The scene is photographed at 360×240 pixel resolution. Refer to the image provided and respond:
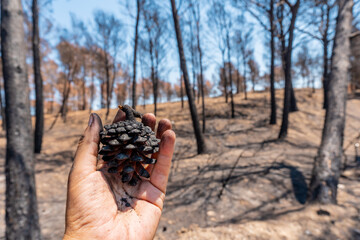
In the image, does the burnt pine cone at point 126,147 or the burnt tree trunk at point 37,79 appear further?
the burnt tree trunk at point 37,79

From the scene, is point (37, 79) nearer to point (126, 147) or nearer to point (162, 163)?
point (162, 163)

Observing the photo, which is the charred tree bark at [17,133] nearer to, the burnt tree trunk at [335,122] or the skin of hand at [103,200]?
Answer: the skin of hand at [103,200]

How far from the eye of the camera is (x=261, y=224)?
10.7 ft

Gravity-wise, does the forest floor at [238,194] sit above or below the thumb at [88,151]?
below

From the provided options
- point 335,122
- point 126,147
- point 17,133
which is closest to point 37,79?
point 17,133

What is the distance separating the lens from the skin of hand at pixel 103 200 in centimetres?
139

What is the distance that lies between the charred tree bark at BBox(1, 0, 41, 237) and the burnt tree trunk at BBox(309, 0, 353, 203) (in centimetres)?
496

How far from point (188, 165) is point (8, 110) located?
17.4 feet

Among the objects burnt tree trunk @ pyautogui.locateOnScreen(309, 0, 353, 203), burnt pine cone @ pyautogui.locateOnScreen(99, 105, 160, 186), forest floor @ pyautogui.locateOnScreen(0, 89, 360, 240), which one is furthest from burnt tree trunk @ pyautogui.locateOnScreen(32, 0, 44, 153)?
burnt tree trunk @ pyautogui.locateOnScreen(309, 0, 353, 203)

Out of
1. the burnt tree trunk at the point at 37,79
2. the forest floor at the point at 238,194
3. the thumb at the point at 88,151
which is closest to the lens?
the thumb at the point at 88,151

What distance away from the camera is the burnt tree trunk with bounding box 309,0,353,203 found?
3941 mm

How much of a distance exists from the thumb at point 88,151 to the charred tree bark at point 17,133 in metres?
1.86

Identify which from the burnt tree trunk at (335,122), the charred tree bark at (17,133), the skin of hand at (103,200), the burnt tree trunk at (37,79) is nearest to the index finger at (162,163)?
the skin of hand at (103,200)

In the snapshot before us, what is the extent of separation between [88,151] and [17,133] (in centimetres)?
195
